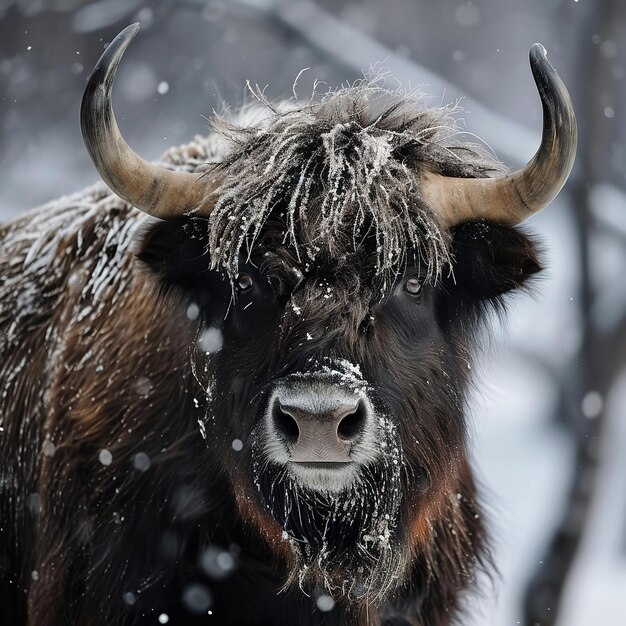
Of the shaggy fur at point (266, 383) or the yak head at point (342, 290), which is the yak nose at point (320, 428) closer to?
the yak head at point (342, 290)

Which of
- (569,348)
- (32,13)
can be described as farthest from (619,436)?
(32,13)

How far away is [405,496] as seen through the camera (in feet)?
15.2

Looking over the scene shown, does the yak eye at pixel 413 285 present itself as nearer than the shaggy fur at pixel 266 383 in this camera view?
No

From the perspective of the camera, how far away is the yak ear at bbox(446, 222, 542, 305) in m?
4.88

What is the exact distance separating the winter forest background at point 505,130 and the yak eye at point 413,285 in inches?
30.4

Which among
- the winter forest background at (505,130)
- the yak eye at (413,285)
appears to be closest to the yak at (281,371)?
the yak eye at (413,285)

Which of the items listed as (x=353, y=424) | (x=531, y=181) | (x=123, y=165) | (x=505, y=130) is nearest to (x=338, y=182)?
(x=531, y=181)

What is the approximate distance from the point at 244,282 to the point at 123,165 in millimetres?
687

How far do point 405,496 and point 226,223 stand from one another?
1329 millimetres

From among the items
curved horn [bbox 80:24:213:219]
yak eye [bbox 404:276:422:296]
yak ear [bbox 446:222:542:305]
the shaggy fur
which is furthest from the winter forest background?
curved horn [bbox 80:24:213:219]

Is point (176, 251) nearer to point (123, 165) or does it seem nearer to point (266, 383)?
point (123, 165)

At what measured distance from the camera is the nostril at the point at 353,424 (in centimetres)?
409

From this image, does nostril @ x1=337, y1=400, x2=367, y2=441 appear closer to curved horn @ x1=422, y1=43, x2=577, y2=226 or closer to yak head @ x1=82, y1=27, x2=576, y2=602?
yak head @ x1=82, y1=27, x2=576, y2=602

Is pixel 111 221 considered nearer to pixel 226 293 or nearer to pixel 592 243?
pixel 226 293
